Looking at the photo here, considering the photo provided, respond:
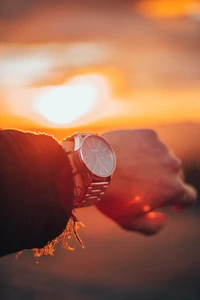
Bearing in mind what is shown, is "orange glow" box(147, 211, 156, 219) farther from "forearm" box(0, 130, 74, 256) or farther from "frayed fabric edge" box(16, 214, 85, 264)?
"forearm" box(0, 130, 74, 256)

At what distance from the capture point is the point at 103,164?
1.42m

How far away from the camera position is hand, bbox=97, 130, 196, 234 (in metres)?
1.52

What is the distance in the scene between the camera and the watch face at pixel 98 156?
4.55 ft

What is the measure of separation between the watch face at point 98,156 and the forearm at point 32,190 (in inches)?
8.6

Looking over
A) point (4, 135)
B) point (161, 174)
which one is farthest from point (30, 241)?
point (161, 174)

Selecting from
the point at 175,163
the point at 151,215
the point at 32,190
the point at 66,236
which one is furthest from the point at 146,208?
the point at 32,190

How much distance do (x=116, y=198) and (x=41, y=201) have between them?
1.65 feet

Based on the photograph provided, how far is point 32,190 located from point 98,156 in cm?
40

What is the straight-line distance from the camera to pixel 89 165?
138 cm

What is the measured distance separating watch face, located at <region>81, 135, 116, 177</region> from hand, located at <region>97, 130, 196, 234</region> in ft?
0.37

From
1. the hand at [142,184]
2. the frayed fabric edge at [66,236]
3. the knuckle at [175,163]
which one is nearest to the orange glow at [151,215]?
the hand at [142,184]

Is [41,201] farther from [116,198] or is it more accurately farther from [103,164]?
[116,198]

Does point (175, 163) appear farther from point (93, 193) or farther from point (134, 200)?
point (93, 193)

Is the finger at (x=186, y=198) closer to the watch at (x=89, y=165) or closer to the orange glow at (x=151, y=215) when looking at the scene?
the orange glow at (x=151, y=215)
